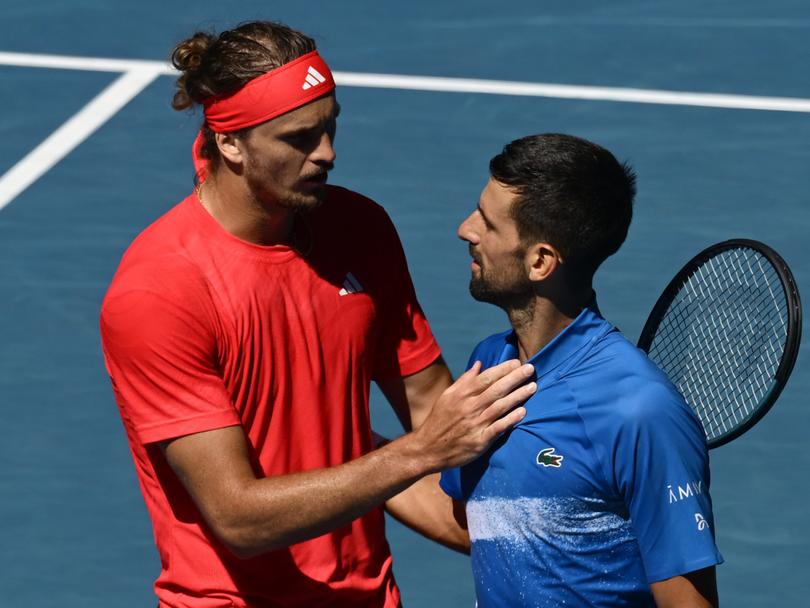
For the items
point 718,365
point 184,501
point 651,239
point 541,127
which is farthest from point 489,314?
point 184,501

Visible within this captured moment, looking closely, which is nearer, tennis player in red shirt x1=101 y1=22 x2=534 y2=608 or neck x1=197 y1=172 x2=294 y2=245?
tennis player in red shirt x1=101 y1=22 x2=534 y2=608

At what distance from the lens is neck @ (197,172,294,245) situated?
479cm

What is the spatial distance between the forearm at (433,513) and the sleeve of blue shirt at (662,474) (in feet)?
2.97

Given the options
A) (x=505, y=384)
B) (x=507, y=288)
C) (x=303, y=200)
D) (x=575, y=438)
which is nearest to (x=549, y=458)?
(x=575, y=438)

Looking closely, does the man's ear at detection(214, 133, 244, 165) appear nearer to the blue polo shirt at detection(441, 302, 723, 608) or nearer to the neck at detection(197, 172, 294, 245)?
the neck at detection(197, 172, 294, 245)

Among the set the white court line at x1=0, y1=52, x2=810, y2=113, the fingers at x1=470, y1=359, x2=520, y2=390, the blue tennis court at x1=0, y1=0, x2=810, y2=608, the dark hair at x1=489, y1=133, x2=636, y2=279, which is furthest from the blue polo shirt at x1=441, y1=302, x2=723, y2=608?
the white court line at x1=0, y1=52, x2=810, y2=113

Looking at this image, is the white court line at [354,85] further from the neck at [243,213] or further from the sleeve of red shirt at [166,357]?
the sleeve of red shirt at [166,357]

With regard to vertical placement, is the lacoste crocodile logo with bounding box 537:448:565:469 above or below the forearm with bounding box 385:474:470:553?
above

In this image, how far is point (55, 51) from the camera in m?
12.6

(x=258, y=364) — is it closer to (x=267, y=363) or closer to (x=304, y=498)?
(x=267, y=363)

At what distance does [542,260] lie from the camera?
4.52 m

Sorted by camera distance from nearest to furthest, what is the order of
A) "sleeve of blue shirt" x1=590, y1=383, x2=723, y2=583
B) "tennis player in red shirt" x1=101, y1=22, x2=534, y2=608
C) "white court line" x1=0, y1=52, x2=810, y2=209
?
"sleeve of blue shirt" x1=590, y1=383, x2=723, y2=583 → "tennis player in red shirt" x1=101, y1=22, x2=534, y2=608 → "white court line" x1=0, y1=52, x2=810, y2=209

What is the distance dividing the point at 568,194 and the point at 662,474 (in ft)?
2.46

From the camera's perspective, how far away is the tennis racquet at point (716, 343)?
16.9 feet
